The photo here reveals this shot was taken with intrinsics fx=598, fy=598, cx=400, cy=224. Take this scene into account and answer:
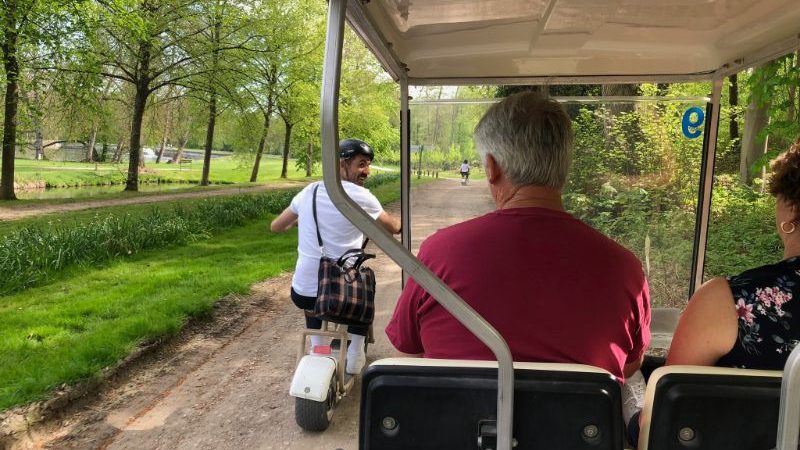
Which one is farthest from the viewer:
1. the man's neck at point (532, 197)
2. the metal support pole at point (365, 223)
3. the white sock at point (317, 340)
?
the white sock at point (317, 340)

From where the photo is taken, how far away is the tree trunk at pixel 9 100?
10.9m

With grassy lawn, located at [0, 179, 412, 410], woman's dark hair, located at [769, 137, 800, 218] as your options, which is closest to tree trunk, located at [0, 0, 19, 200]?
grassy lawn, located at [0, 179, 412, 410]

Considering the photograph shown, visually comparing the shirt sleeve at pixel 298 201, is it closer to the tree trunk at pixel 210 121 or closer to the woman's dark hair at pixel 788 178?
the woman's dark hair at pixel 788 178

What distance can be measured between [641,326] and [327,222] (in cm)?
227

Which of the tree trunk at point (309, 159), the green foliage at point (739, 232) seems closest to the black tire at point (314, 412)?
the green foliage at point (739, 232)

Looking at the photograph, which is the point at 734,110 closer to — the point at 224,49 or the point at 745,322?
the point at 745,322

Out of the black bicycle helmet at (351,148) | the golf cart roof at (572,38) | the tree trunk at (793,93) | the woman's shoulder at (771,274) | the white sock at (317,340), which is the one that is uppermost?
the tree trunk at (793,93)

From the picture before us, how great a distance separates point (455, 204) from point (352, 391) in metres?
1.65


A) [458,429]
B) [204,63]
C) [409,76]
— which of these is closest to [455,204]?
[409,76]

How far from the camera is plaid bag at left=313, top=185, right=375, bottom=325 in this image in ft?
11.4

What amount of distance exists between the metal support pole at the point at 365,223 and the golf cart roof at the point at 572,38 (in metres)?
0.44

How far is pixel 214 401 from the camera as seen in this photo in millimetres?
4309

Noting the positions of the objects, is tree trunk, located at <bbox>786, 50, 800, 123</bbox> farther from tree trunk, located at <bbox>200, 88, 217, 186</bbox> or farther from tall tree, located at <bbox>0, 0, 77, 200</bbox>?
tree trunk, located at <bbox>200, 88, 217, 186</bbox>

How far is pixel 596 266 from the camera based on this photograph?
1.57m
